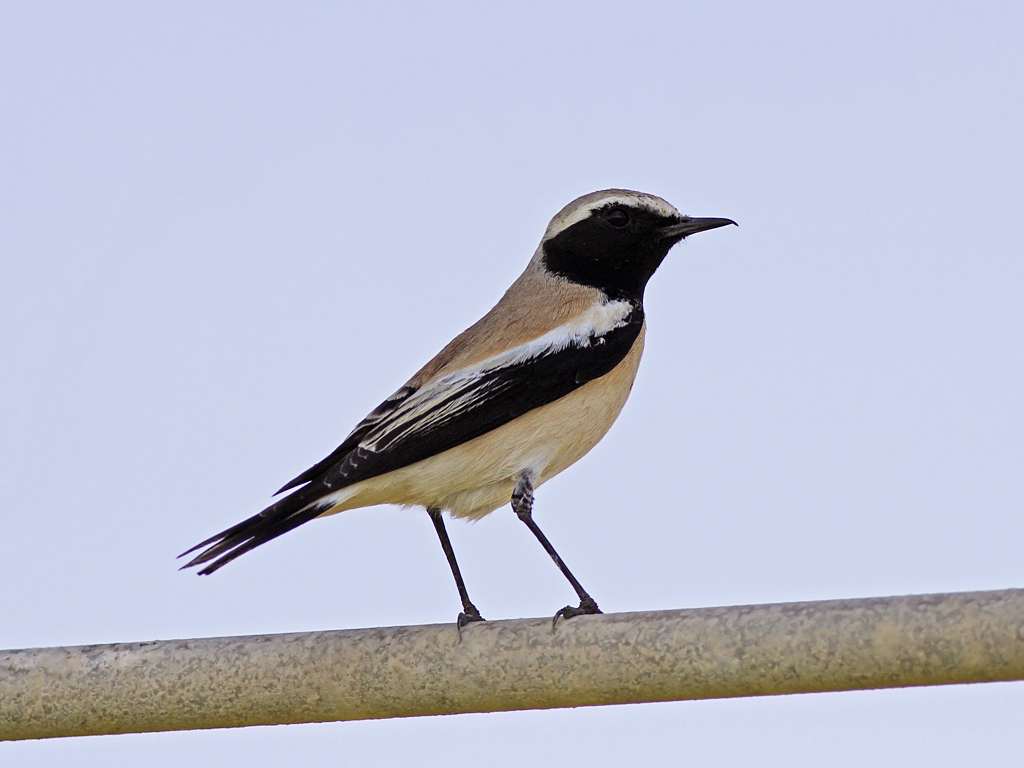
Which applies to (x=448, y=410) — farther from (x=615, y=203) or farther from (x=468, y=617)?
(x=615, y=203)

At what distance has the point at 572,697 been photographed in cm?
411

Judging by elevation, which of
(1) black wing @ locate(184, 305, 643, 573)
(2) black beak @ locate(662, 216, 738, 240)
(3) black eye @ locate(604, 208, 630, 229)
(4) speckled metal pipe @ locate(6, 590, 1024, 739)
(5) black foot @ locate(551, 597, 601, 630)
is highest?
(3) black eye @ locate(604, 208, 630, 229)

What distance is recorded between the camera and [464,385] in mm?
6172

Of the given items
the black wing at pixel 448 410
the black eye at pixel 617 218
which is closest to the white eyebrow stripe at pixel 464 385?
the black wing at pixel 448 410

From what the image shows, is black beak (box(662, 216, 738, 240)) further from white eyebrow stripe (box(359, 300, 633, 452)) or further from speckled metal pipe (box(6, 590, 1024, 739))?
speckled metal pipe (box(6, 590, 1024, 739))

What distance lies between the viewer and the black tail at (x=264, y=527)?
552 cm

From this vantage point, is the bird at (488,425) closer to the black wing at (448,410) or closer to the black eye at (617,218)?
the black wing at (448,410)

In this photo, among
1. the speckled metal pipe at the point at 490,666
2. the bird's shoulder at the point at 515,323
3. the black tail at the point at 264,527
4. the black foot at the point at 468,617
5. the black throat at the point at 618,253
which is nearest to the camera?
the speckled metal pipe at the point at 490,666

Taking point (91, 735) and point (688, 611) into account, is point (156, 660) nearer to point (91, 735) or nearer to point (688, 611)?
point (91, 735)

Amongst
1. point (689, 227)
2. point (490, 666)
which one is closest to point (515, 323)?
point (689, 227)

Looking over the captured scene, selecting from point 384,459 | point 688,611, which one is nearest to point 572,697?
point 688,611

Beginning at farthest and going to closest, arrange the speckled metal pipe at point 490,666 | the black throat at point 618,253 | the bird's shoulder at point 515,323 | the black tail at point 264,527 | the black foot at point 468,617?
1. the black throat at point 618,253
2. the bird's shoulder at point 515,323
3. the black tail at point 264,527
4. the black foot at point 468,617
5. the speckled metal pipe at point 490,666

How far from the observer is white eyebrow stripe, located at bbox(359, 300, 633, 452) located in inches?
238

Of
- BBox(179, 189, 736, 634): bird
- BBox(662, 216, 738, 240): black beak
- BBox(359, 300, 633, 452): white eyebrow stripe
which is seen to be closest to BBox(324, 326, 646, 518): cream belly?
BBox(179, 189, 736, 634): bird
